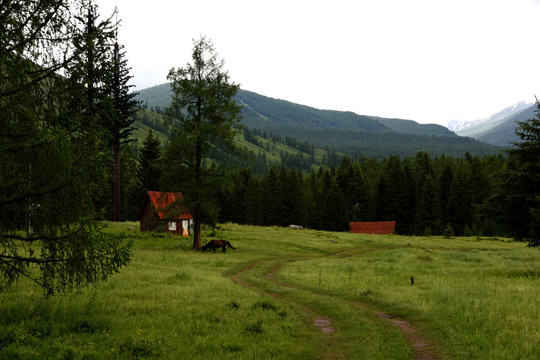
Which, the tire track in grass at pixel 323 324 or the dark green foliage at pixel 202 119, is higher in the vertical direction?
the dark green foliage at pixel 202 119

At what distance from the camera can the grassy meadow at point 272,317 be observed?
33.8ft

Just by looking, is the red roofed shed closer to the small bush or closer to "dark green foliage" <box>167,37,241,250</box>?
"dark green foliage" <box>167,37,241,250</box>

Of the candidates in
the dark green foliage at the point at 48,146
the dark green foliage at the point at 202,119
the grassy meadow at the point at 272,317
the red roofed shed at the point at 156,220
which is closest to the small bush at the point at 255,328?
the grassy meadow at the point at 272,317

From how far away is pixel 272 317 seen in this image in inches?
544

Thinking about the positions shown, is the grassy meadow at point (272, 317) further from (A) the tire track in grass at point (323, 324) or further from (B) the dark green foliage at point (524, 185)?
(B) the dark green foliage at point (524, 185)

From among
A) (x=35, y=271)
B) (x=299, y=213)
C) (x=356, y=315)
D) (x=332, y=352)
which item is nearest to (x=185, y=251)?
(x=35, y=271)

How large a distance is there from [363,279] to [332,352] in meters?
12.3

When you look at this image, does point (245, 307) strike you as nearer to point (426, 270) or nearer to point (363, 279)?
point (363, 279)

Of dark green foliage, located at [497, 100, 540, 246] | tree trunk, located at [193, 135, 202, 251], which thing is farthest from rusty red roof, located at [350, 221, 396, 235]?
tree trunk, located at [193, 135, 202, 251]

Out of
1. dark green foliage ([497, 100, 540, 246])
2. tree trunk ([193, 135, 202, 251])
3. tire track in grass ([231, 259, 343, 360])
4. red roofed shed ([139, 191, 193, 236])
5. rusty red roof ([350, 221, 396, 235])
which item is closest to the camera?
tire track in grass ([231, 259, 343, 360])

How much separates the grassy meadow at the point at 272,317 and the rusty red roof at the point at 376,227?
55.1m

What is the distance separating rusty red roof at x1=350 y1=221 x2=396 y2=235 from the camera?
78.7 m

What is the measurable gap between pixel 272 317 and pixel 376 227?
70.8 m

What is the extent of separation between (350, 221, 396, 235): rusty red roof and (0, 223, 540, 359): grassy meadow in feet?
181
